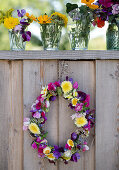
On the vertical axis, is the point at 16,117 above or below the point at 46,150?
above

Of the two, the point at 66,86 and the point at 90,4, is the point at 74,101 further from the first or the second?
the point at 90,4

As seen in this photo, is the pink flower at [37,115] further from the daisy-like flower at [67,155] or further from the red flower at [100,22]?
the red flower at [100,22]

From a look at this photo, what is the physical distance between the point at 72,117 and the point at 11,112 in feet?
0.97

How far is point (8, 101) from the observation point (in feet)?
3.86

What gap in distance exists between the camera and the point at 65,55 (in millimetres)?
1117

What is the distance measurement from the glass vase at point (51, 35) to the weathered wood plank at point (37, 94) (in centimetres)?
8

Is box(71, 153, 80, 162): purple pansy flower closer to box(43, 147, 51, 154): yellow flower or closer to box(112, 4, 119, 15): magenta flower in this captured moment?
box(43, 147, 51, 154): yellow flower

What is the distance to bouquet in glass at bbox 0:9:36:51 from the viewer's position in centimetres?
111

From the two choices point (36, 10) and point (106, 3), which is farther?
point (36, 10)

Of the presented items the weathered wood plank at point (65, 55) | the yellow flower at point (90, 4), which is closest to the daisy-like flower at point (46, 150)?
the weathered wood plank at point (65, 55)

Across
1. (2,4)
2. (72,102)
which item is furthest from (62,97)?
(2,4)

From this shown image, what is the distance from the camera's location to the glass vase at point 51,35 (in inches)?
45.0

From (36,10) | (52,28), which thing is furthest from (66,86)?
(36,10)

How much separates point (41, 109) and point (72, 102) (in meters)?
0.15
